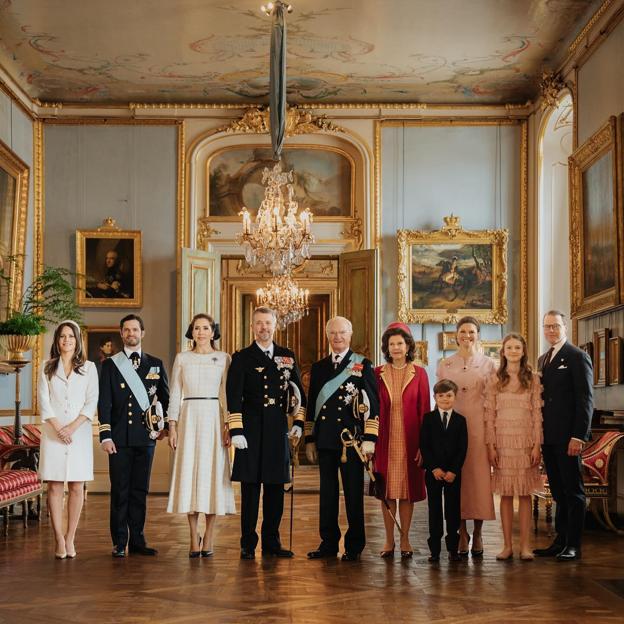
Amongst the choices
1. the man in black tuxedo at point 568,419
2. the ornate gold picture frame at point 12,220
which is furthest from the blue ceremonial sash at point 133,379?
the ornate gold picture frame at point 12,220

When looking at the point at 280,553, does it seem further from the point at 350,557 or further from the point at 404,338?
the point at 404,338

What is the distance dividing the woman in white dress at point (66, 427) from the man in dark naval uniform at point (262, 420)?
1005 mm

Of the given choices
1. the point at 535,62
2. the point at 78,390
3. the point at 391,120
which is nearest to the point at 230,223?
the point at 391,120

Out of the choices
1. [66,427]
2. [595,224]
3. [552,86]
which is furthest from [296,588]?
[552,86]

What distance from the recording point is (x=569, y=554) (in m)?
6.61

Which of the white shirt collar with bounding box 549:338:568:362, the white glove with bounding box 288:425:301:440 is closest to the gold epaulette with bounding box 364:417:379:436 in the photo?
the white glove with bounding box 288:425:301:440

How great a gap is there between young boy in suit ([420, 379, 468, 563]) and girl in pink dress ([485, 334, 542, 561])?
241 millimetres

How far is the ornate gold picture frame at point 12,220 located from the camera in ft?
37.5

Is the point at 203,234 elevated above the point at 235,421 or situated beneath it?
elevated above

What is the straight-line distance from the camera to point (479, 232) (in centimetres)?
1298

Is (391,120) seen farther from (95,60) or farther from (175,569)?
(175,569)

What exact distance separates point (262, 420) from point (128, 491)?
1.07m

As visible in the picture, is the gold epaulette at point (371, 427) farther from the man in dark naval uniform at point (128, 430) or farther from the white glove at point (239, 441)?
the man in dark naval uniform at point (128, 430)

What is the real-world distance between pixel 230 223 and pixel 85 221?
187 cm
